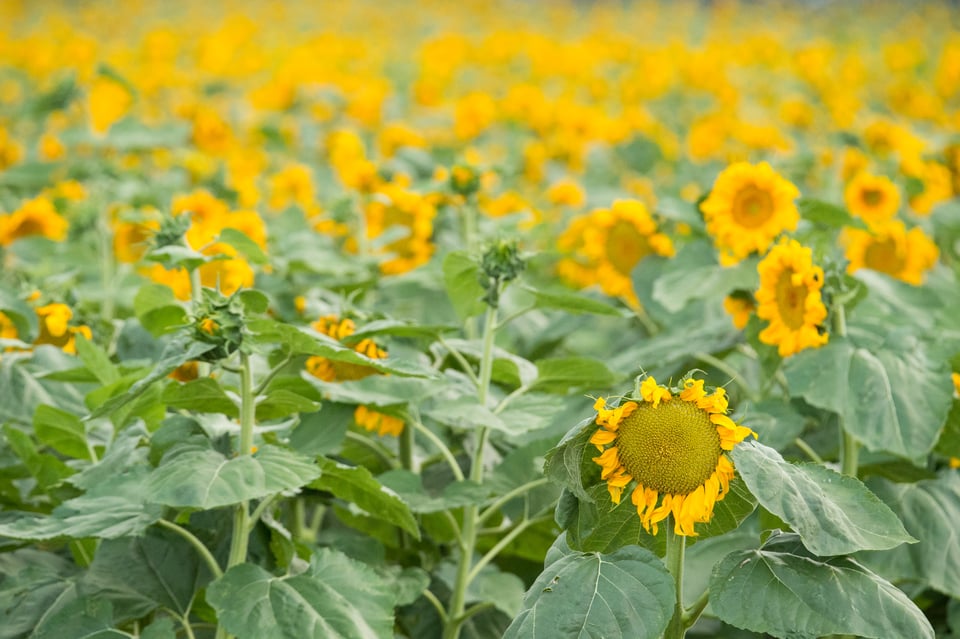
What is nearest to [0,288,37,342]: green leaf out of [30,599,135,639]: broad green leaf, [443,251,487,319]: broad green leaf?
[30,599,135,639]: broad green leaf

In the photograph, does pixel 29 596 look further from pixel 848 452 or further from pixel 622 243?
pixel 622 243

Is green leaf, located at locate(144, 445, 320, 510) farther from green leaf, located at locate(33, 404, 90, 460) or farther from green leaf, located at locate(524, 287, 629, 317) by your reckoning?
green leaf, located at locate(524, 287, 629, 317)

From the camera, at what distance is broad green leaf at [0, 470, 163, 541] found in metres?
1.47

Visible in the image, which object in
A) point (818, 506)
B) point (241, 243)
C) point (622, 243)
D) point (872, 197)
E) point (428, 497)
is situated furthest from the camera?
point (872, 197)

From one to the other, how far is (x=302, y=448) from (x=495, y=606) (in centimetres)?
44

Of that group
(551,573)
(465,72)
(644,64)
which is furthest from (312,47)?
(551,573)

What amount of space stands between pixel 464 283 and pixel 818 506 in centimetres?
75

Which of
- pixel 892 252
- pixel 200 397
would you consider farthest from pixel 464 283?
pixel 892 252

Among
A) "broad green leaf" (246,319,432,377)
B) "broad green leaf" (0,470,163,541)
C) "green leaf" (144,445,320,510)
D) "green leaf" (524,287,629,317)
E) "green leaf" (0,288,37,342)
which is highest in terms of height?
"broad green leaf" (246,319,432,377)

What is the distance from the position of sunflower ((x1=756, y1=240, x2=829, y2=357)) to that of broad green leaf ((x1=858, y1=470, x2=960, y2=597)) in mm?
290

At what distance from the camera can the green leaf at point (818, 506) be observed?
1278 mm

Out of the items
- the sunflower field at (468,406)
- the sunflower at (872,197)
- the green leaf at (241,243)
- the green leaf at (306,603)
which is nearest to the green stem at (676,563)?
the sunflower field at (468,406)

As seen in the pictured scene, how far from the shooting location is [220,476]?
1.42m

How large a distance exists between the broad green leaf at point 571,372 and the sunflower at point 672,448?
52 cm
